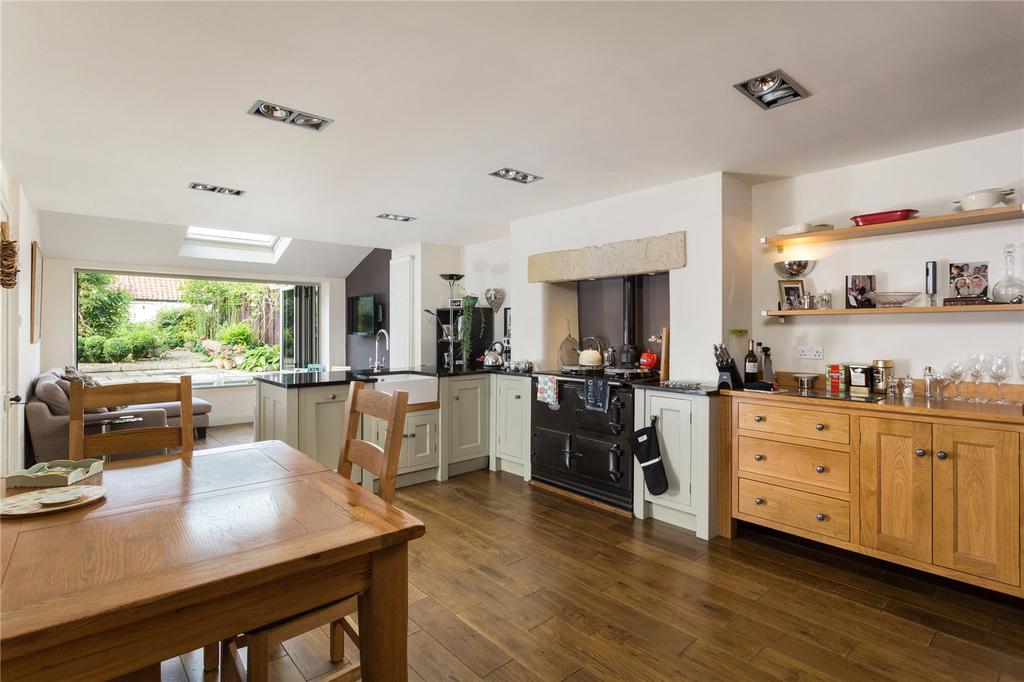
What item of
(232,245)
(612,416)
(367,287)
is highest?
(232,245)

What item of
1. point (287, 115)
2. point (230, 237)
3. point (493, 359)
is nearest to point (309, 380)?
Answer: point (493, 359)

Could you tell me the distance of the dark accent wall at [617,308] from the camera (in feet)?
13.2

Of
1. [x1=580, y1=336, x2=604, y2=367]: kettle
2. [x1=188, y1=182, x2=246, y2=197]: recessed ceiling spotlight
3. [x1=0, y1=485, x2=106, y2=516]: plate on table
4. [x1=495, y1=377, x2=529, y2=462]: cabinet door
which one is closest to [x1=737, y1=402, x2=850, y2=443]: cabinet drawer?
[x1=580, y1=336, x2=604, y2=367]: kettle

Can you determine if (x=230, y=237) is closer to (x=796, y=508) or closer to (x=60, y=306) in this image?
(x=60, y=306)

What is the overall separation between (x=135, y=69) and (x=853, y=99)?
3.05 meters

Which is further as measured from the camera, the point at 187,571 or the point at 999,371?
the point at 999,371

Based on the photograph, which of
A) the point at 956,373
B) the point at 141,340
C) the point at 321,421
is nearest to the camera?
the point at 956,373

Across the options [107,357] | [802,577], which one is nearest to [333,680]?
[802,577]

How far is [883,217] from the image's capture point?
2881 mm

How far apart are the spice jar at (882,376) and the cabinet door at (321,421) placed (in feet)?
11.4

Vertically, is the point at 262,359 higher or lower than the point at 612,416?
higher

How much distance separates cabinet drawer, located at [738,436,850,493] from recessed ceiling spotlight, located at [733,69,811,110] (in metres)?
1.81

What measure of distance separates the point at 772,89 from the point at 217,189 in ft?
12.1

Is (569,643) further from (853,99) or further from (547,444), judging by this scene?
(853,99)
